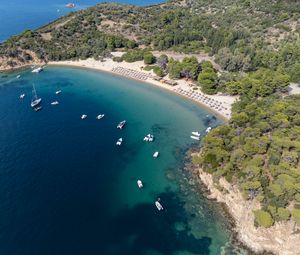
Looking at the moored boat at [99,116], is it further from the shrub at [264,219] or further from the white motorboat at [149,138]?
the shrub at [264,219]

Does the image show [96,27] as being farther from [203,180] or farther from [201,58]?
[203,180]

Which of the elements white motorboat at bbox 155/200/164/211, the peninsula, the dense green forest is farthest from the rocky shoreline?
white motorboat at bbox 155/200/164/211

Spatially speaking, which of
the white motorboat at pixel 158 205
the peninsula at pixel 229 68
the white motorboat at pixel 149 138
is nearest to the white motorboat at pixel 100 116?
the white motorboat at pixel 149 138

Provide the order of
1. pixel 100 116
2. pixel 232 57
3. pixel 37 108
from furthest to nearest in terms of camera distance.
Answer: pixel 232 57, pixel 37 108, pixel 100 116

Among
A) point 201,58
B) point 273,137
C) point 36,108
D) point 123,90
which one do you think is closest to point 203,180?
point 273,137

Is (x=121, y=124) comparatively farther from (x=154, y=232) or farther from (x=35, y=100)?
(x=154, y=232)

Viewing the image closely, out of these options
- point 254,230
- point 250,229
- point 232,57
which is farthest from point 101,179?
point 232,57
